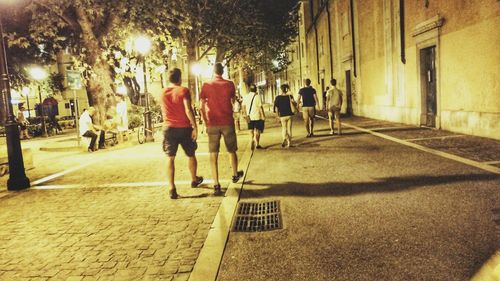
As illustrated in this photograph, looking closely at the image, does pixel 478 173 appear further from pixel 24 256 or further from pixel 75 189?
pixel 75 189

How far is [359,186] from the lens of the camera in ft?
20.0

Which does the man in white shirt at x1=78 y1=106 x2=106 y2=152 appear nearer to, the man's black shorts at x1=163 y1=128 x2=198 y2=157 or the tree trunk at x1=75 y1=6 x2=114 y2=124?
the tree trunk at x1=75 y1=6 x2=114 y2=124

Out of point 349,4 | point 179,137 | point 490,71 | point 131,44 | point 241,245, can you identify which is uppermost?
point 349,4

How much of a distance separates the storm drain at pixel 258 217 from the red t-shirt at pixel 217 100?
57.2 inches

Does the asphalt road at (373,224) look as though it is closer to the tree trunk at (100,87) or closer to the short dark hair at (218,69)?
the short dark hair at (218,69)

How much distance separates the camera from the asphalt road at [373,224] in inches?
133

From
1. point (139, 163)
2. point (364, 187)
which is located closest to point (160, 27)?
point (139, 163)

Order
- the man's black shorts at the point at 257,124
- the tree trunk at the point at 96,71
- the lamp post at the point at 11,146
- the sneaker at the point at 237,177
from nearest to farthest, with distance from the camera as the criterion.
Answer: the sneaker at the point at 237,177 → the lamp post at the point at 11,146 → the man's black shorts at the point at 257,124 → the tree trunk at the point at 96,71

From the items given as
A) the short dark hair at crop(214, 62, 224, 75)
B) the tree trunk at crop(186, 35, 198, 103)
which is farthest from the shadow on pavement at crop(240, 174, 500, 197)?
the tree trunk at crop(186, 35, 198, 103)

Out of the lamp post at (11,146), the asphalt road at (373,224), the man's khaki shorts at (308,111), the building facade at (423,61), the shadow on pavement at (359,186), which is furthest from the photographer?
the man's khaki shorts at (308,111)

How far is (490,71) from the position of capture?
9820mm

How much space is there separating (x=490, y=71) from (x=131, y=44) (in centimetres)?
1249

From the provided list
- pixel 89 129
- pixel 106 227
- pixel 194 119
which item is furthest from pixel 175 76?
pixel 89 129

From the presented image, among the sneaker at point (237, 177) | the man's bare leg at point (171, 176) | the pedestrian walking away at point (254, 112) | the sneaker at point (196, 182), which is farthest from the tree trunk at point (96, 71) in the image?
the man's bare leg at point (171, 176)
